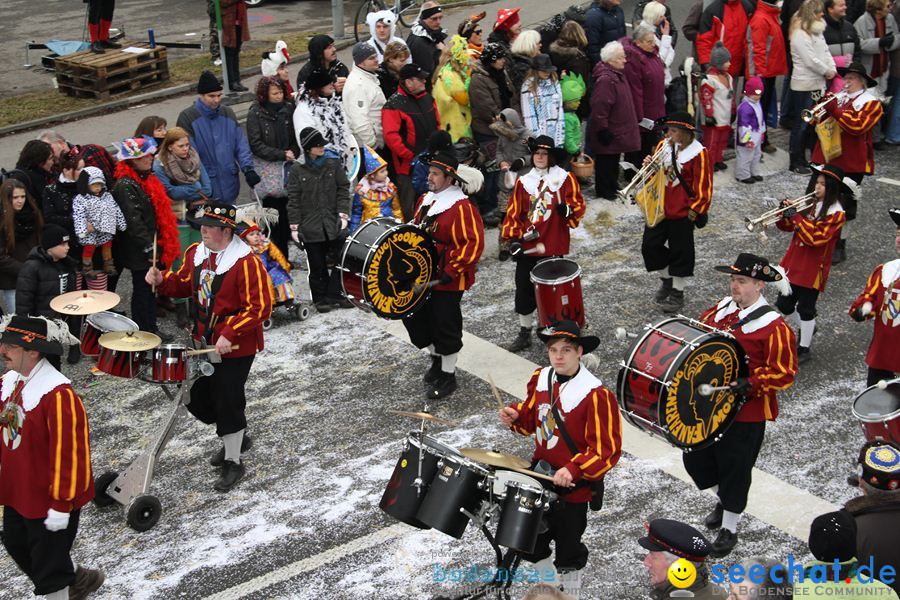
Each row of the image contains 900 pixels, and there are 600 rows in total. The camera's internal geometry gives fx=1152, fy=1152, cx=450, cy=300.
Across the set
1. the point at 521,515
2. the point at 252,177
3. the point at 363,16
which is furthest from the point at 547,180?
the point at 363,16

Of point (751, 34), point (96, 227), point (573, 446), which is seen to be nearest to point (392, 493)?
point (573, 446)

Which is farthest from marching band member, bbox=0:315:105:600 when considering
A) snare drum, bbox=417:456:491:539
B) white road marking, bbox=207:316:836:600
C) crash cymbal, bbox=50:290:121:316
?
snare drum, bbox=417:456:491:539

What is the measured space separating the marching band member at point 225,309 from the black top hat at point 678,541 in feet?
11.5

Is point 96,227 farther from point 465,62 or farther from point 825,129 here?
point 825,129

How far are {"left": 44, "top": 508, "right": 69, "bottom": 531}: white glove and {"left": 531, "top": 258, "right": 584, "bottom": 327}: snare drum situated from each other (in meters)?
4.24

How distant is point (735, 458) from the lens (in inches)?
271

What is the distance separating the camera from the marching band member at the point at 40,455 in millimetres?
6293

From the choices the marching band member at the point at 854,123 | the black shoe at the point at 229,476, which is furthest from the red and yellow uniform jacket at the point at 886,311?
the black shoe at the point at 229,476

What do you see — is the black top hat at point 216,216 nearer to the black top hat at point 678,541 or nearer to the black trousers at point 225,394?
the black trousers at point 225,394

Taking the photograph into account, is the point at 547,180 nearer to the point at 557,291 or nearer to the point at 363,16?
the point at 557,291

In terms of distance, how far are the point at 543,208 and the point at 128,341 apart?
151 inches

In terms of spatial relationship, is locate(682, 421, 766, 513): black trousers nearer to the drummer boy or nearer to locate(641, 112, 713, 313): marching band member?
the drummer boy

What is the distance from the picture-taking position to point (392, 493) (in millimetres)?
6051

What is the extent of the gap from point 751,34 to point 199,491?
372 inches
